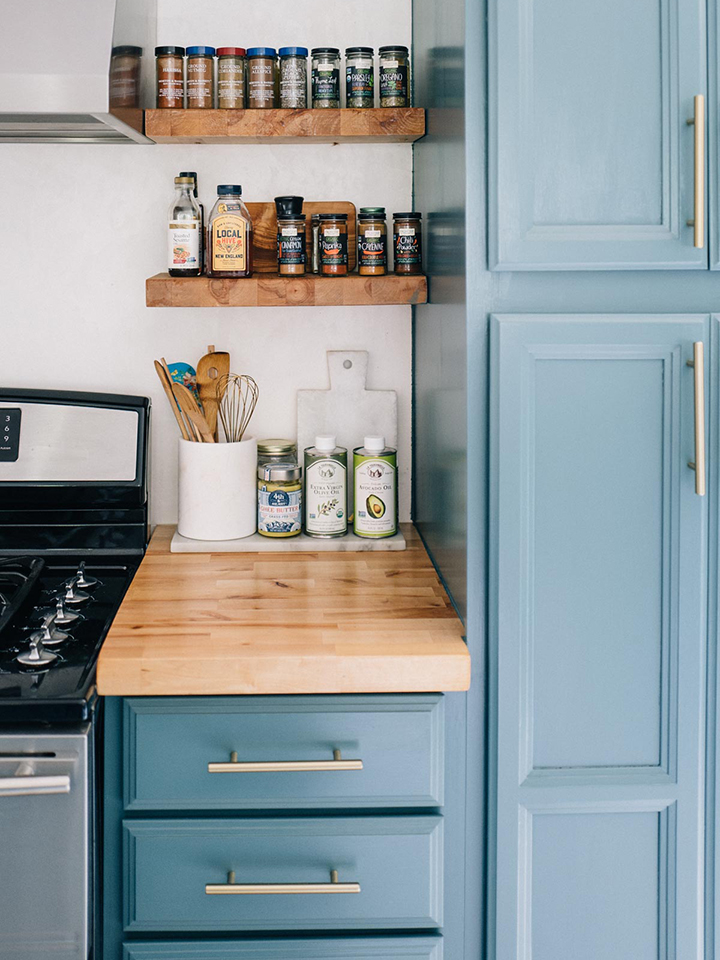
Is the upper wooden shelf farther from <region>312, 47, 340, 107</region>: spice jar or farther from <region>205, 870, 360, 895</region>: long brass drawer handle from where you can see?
→ <region>205, 870, 360, 895</region>: long brass drawer handle

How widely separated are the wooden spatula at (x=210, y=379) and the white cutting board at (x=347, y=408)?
0.58ft

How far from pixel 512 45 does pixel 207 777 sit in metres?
1.07

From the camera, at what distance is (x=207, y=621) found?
1560 millimetres

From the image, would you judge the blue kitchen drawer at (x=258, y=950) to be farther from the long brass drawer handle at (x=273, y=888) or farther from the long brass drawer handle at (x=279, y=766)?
the long brass drawer handle at (x=279, y=766)

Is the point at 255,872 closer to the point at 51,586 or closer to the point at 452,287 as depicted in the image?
the point at 51,586

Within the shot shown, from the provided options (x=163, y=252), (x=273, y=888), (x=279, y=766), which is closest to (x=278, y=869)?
(x=273, y=888)

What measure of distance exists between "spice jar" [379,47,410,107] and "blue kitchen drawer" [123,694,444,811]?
3.46 feet

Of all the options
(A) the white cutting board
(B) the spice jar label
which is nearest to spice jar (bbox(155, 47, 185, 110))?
(B) the spice jar label

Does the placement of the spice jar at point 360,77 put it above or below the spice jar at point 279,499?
above

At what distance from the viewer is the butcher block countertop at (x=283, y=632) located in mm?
1423

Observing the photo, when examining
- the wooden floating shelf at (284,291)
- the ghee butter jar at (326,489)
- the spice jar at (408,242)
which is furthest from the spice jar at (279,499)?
the spice jar at (408,242)

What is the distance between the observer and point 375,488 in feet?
6.39

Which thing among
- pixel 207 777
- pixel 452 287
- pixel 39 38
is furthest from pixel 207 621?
pixel 39 38

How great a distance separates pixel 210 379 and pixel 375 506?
15.4 inches
